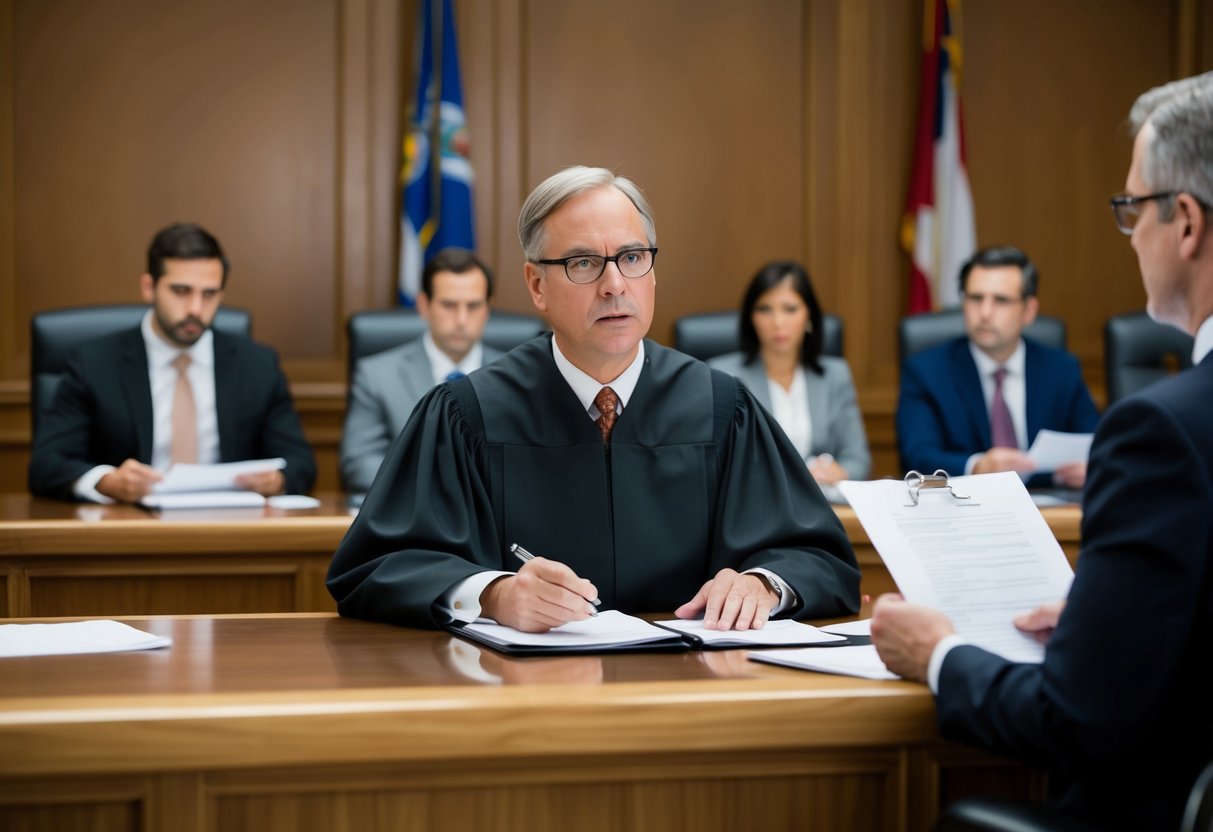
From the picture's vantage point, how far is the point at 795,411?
5168 millimetres

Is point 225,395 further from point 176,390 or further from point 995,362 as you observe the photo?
point 995,362

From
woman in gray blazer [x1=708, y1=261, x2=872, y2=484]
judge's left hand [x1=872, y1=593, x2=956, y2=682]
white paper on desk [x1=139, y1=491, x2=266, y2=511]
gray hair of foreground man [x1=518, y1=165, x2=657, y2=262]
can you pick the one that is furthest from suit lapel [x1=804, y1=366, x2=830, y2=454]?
judge's left hand [x1=872, y1=593, x2=956, y2=682]

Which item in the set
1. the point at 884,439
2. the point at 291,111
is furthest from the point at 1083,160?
the point at 291,111

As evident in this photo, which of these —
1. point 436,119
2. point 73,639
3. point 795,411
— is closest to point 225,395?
point 436,119

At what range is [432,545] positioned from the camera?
86.3 inches

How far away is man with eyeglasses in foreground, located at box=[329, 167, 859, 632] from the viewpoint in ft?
7.38

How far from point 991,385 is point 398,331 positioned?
2295 millimetres

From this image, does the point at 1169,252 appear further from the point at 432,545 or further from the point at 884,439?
the point at 884,439

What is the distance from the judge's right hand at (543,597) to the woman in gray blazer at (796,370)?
320 cm

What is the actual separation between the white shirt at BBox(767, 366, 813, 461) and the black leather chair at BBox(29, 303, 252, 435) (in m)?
2.39

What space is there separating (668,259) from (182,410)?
2641 millimetres

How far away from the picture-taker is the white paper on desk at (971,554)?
1671mm

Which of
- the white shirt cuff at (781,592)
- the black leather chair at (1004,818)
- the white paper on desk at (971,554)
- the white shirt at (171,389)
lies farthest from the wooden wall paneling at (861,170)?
the black leather chair at (1004,818)

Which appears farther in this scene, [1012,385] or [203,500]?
[1012,385]
